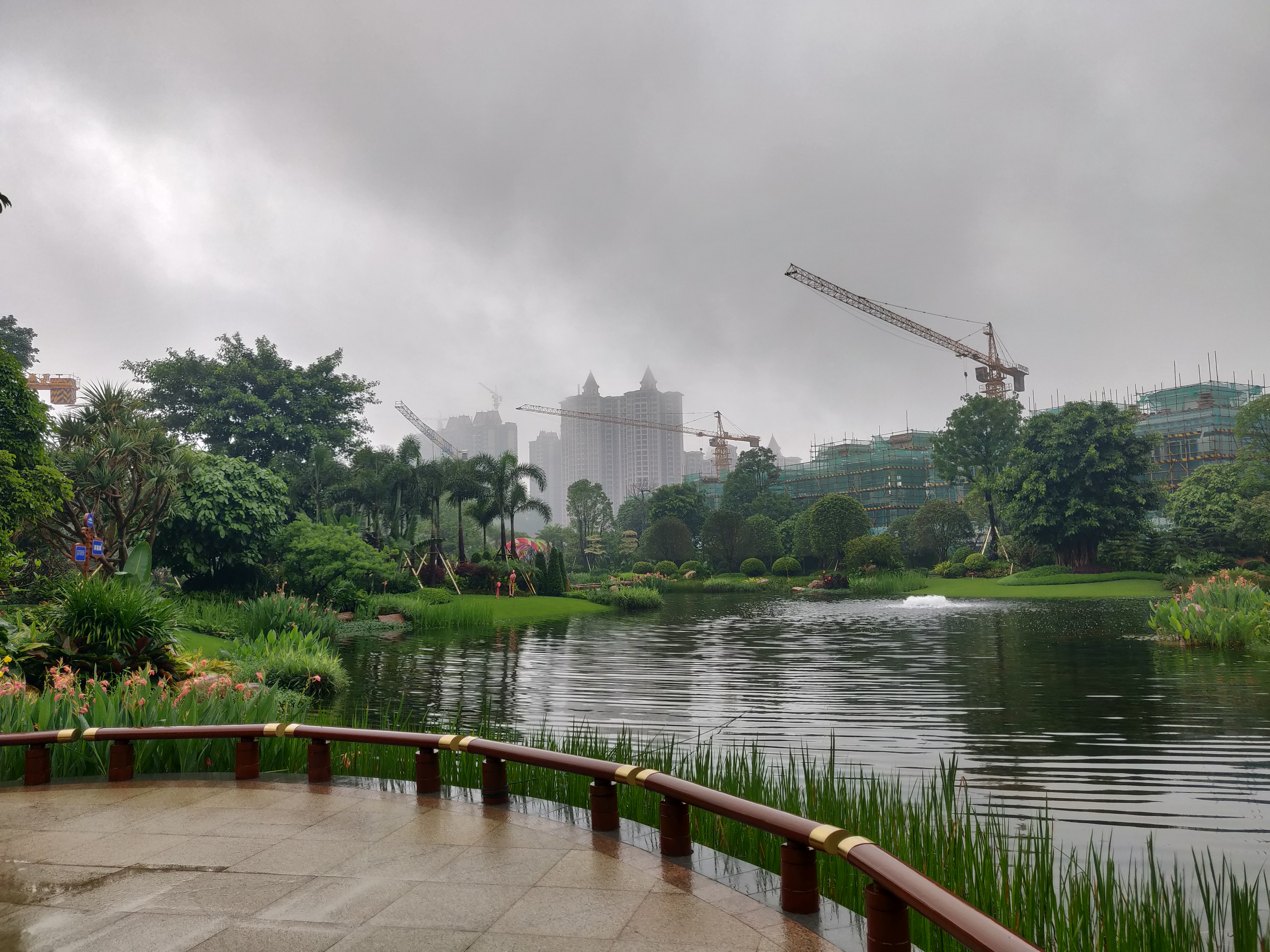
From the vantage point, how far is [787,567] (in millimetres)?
51625

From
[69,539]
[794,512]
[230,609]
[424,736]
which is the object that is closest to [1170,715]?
[424,736]

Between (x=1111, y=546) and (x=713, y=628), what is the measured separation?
28.0 metres

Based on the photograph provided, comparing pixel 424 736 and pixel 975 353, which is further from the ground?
pixel 975 353

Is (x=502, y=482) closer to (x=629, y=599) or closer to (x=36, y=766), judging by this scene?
(x=629, y=599)

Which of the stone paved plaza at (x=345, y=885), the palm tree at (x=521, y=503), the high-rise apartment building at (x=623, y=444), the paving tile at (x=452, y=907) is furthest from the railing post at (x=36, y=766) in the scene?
the high-rise apartment building at (x=623, y=444)

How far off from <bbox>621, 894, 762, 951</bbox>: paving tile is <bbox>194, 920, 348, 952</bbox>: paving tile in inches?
47.1

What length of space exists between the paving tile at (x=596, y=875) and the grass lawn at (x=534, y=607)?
23.0 meters

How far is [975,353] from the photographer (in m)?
84.6

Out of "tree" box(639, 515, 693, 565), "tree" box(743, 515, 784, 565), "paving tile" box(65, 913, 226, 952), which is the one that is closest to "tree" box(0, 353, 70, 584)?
"paving tile" box(65, 913, 226, 952)

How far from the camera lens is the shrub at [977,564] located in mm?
46406

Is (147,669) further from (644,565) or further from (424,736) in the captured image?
(644,565)

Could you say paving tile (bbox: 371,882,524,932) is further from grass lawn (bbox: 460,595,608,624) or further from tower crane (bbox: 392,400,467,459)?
tower crane (bbox: 392,400,467,459)

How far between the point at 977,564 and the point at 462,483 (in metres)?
29.0

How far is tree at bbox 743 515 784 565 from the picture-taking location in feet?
181
